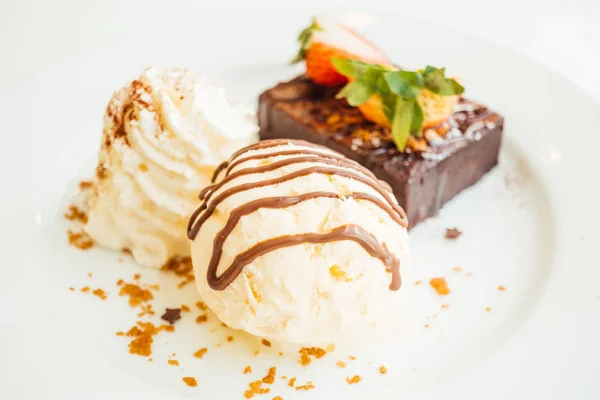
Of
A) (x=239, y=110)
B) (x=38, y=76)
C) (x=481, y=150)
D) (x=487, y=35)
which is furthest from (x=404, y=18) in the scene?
(x=38, y=76)

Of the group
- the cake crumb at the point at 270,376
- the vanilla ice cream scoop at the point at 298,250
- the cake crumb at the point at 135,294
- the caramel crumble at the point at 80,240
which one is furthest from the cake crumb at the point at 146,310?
the cake crumb at the point at 270,376

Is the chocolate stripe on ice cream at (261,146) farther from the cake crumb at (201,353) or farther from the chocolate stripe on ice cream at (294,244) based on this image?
the cake crumb at (201,353)

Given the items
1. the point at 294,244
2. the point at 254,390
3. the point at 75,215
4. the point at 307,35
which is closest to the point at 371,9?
the point at 307,35

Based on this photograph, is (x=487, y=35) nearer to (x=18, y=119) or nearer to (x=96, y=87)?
(x=96, y=87)

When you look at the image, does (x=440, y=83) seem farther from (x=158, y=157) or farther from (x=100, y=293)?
(x=100, y=293)

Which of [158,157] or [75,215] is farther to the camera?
[75,215]

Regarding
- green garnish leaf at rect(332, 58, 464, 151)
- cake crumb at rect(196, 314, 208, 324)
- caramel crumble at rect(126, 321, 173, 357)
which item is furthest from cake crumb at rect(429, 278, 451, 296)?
caramel crumble at rect(126, 321, 173, 357)

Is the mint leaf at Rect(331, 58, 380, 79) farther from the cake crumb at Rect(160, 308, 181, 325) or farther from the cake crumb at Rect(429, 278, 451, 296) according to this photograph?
the cake crumb at Rect(160, 308, 181, 325)
